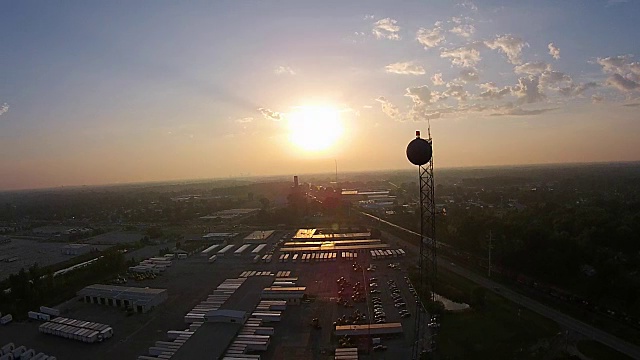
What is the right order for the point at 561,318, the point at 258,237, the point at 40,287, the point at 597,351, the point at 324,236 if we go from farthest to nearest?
1. the point at 258,237
2. the point at 324,236
3. the point at 40,287
4. the point at 561,318
5. the point at 597,351

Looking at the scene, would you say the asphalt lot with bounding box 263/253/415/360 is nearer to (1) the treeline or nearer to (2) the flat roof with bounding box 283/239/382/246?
(2) the flat roof with bounding box 283/239/382/246

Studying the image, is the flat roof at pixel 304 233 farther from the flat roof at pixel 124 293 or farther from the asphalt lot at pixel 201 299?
the flat roof at pixel 124 293

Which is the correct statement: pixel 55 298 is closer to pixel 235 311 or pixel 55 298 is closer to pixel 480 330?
pixel 235 311

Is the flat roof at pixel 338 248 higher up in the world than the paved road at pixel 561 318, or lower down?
higher up

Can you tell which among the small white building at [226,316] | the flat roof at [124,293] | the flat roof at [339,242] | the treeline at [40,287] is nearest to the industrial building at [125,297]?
the flat roof at [124,293]

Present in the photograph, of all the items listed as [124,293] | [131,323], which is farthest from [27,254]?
[131,323]

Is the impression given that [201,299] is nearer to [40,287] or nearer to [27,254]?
[40,287]

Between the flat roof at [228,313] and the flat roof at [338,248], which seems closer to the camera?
the flat roof at [228,313]
